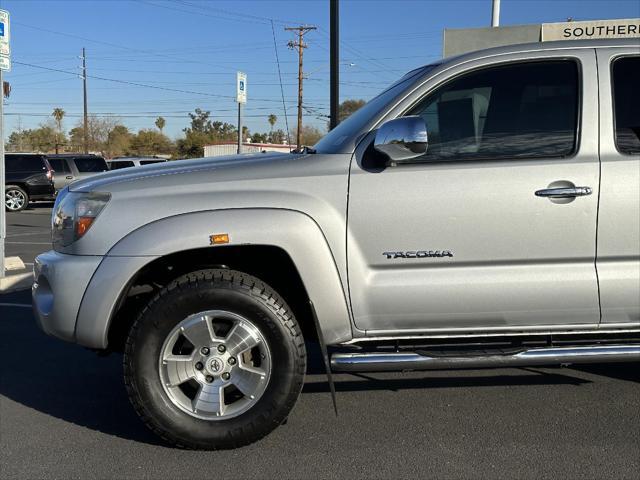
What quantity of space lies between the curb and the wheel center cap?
5531 millimetres

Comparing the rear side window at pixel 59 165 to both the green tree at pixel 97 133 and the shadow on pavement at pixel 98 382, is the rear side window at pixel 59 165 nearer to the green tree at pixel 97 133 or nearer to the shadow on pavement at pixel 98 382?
the shadow on pavement at pixel 98 382

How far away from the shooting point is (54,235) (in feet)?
11.9

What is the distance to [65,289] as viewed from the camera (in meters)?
3.36

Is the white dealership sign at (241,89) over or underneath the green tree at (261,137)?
underneath

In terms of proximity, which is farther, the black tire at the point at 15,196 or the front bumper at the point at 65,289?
the black tire at the point at 15,196

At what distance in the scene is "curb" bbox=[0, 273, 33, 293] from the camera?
313 inches

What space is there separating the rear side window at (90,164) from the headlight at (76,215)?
20602 mm

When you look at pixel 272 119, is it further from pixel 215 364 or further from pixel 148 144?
pixel 215 364

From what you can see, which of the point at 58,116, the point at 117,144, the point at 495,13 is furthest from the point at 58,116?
the point at 495,13

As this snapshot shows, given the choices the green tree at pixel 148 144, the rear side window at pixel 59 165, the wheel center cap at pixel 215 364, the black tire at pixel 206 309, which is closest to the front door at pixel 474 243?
the black tire at pixel 206 309

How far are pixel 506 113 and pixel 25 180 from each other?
20.2 m

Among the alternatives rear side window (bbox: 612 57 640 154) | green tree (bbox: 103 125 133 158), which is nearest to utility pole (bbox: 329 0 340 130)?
rear side window (bbox: 612 57 640 154)

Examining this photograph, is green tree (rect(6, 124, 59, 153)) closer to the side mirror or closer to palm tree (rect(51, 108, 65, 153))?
palm tree (rect(51, 108, 65, 153))

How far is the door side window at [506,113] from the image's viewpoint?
11.4 feet
